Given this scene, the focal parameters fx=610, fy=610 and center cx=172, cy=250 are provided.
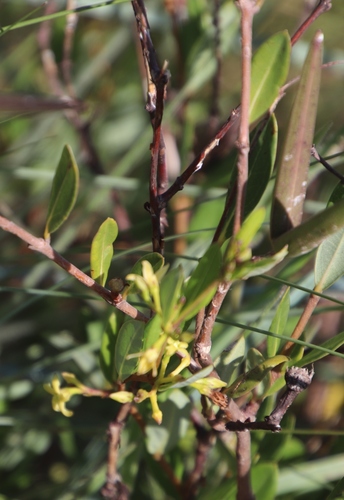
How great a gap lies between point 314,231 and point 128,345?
0.52 feet

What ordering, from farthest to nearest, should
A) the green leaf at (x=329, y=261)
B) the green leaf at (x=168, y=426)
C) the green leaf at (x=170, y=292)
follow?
the green leaf at (x=168, y=426) → the green leaf at (x=329, y=261) → the green leaf at (x=170, y=292)

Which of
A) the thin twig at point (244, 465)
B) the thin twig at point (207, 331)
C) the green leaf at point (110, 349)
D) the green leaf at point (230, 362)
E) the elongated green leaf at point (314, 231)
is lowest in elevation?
the thin twig at point (244, 465)

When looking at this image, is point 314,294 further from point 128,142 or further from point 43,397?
point 128,142

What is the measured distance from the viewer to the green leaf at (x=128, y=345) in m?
0.42

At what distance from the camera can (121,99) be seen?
1.21 metres

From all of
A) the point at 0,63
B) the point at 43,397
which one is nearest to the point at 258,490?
the point at 43,397

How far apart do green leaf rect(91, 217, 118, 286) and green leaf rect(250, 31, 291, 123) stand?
0.12 meters

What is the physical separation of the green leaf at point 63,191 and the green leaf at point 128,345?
0.08 metres

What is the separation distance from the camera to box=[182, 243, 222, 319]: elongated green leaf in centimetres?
37

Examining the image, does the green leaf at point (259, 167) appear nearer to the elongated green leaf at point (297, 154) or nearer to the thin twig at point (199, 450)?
the elongated green leaf at point (297, 154)

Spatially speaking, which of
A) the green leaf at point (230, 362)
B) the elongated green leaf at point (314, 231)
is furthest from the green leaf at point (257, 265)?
the green leaf at point (230, 362)

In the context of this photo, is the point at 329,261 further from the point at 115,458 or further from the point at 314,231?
the point at 115,458

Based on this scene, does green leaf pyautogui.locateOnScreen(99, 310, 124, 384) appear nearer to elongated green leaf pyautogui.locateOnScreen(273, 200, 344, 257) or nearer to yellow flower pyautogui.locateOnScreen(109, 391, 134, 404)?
yellow flower pyautogui.locateOnScreen(109, 391, 134, 404)

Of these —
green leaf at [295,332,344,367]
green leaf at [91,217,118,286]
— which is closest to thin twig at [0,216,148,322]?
green leaf at [91,217,118,286]
